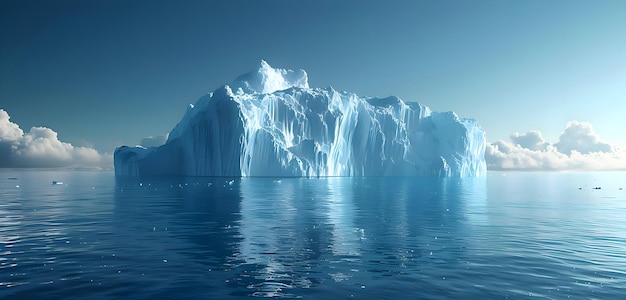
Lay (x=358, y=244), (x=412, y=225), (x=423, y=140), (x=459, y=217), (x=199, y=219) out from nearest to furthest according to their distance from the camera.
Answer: (x=358, y=244), (x=412, y=225), (x=199, y=219), (x=459, y=217), (x=423, y=140)

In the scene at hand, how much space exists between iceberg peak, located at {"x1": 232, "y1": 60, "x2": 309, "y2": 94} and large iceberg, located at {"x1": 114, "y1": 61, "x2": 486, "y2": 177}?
11.0 inches

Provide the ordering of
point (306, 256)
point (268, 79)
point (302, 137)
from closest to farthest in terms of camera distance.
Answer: point (306, 256)
point (302, 137)
point (268, 79)

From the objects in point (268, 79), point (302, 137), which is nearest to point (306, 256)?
point (302, 137)

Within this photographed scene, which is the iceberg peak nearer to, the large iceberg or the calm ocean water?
the large iceberg

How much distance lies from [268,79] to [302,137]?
22785 mm

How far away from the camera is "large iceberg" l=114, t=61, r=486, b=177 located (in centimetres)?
8294

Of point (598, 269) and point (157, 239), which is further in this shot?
point (157, 239)

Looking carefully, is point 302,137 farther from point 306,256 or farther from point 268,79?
point 306,256

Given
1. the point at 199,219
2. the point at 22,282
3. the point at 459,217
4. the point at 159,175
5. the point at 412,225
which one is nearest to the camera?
the point at 22,282

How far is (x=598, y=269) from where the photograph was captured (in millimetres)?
13453

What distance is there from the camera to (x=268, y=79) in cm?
10756

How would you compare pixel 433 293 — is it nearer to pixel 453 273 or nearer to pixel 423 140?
pixel 453 273

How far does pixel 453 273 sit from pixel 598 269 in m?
5.08

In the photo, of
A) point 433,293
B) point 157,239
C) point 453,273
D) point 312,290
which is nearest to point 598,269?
point 453,273
